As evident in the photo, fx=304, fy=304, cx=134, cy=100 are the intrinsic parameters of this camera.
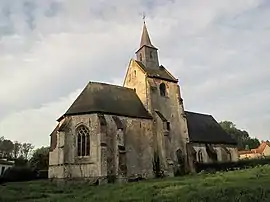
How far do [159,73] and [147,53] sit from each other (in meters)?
3.59

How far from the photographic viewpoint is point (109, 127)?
1218 inches

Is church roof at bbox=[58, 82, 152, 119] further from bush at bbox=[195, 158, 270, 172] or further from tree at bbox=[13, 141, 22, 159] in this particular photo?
tree at bbox=[13, 141, 22, 159]

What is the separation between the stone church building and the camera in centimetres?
2983

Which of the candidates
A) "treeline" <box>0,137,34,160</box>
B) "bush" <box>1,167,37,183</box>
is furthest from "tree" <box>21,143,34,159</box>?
"bush" <box>1,167,37,183</box>

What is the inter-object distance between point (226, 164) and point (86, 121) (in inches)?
704

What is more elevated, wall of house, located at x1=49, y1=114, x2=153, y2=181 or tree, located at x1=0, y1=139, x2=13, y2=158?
tree, located at x1=0, y1=139, x2=13, y2=158

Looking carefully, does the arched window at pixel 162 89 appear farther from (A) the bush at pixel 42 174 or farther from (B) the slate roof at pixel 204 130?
(A) the bush at pixel 42 174

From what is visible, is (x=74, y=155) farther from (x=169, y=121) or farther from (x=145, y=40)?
A: (x=145, y=40)

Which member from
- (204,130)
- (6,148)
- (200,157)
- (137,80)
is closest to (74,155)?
(137,80)

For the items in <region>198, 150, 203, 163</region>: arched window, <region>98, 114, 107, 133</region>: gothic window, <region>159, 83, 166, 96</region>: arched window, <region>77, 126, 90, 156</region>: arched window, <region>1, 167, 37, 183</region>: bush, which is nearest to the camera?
<region>98, 114, 107, 133</region>: gothic window

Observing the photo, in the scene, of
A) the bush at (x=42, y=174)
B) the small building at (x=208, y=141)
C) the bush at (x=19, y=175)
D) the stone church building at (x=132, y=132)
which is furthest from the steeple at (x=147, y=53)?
the bush at (x=19, y=175)

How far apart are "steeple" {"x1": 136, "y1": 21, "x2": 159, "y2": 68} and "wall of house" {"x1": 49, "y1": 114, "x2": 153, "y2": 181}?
33.6ft

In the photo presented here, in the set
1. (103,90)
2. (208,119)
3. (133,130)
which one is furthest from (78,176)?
(208,119)

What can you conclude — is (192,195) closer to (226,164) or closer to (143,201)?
(143,201)
